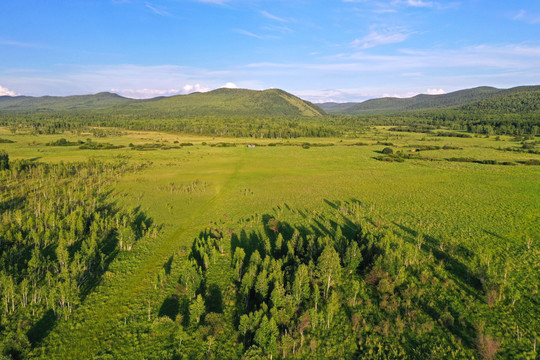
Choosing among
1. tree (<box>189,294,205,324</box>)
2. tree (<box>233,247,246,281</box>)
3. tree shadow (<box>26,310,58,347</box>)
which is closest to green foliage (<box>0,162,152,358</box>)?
tree shadow (<box>26,310,58,347</box>)

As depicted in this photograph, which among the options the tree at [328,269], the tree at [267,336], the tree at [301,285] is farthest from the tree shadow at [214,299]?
the tree at [328,269]

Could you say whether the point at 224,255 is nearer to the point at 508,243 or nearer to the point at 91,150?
the point at 508,243

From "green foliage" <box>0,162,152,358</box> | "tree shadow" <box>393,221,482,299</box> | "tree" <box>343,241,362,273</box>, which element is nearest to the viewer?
"green foliage" <box>0,162,152,358</box>

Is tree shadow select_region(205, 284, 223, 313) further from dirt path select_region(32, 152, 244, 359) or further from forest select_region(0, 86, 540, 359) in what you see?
dirt path select_region(32, 152, 244, 359)

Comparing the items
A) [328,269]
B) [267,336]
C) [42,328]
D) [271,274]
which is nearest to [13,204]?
[42,328]

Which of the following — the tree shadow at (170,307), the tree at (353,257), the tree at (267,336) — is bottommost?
the tree shadow at (170,307)

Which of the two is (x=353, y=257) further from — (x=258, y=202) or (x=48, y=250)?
(x=48, y=250)

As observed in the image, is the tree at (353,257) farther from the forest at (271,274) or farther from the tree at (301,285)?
the tree at (301,285)

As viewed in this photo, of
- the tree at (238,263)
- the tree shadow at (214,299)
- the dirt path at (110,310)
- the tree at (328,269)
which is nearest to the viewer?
the dirt path at (110,310)
